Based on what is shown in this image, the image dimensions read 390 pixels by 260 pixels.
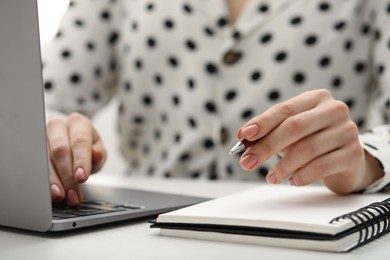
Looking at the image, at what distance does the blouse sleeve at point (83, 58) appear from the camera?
1.31m

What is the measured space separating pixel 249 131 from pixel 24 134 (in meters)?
0.22

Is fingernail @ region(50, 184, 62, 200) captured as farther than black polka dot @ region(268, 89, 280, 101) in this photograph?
No

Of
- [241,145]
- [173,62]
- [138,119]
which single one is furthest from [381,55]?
[241,145]

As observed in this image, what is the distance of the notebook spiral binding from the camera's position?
542mm

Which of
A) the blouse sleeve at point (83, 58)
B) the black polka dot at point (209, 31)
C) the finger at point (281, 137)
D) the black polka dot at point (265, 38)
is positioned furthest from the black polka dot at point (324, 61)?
the finger at point (281, 137)

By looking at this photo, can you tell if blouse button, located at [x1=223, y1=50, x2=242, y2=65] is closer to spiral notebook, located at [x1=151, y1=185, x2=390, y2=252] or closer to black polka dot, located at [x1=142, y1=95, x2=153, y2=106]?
black polka dot, located at [x1=142, y1=95, x2=153, y2=106]

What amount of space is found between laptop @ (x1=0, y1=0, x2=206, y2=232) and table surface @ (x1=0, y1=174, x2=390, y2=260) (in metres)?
0.01

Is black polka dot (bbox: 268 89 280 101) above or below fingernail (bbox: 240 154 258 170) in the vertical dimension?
below

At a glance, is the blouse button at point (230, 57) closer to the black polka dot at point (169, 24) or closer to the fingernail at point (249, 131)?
the black polka dot at point (169, 24)

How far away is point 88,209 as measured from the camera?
0.68 meters

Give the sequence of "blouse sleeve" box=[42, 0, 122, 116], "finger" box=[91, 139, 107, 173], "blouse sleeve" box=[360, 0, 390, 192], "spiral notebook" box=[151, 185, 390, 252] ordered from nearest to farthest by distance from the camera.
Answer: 1. "spiral notebook" box=[151, 185, 390, 252]
2. "finger" box=[91, 139, 107, 173]
3. "blouse sleeve" box=[360, 0, 390, 192]
4. "blouse sleeve" box=[42, 0, 122, 116]

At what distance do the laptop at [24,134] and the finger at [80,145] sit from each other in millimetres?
69

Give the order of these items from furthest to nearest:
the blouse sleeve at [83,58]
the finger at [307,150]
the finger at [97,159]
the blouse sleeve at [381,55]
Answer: the blouse sleeve at [83,58] < the blouse sleeve at [381,55] < the finger at [97,159] < the finger at [307,150]

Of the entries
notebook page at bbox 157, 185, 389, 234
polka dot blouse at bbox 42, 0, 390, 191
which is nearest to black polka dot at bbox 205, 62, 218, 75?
polka dot blouse at bbox 42, 0, 390, 191
